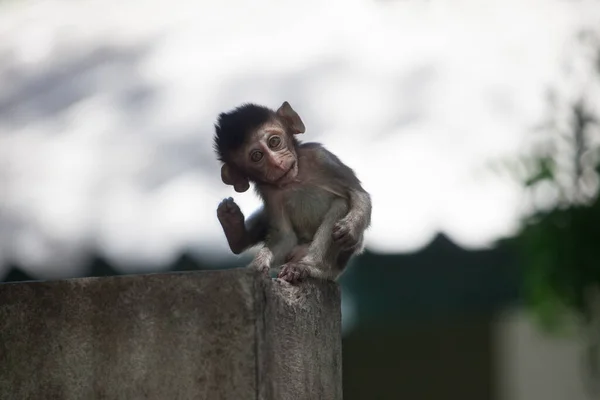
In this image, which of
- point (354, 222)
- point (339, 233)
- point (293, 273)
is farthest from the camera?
point (354, 222)

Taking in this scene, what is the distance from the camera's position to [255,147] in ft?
20.2

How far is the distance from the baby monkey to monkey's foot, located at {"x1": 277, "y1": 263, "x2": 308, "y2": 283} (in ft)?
1.89

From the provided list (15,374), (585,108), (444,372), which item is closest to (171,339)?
(15,374)

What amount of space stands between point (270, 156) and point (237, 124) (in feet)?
0.92

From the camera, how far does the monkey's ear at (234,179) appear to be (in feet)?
20.8

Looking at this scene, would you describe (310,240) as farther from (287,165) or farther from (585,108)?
(585,108)

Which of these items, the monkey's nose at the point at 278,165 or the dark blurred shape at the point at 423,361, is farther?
the dark blurred shape at the point at 423,361

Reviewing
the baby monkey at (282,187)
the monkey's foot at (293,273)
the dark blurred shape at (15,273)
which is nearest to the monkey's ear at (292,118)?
the baby monkey at (282,187)

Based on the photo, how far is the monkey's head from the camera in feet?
20.2

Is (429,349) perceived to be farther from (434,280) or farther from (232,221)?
(232,221)

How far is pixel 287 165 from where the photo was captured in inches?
242

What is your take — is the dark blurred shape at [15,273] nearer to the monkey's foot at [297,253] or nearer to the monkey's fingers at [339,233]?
the monkey's foot at [297,253]

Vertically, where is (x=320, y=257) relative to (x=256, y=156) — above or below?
below

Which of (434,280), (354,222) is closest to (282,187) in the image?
(354,222)
